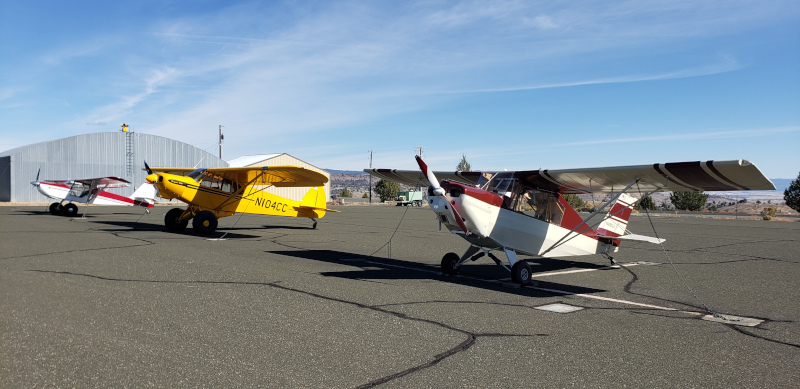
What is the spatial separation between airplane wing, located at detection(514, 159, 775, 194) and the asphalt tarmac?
6.28 ft

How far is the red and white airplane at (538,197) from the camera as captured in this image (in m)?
8.91

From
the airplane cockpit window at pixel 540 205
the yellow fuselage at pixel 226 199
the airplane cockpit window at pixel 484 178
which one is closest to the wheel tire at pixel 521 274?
the airplane cockpit window at pixel 540 205

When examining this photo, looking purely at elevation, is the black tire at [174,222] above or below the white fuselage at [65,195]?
below

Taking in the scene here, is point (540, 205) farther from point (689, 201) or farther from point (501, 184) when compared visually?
point (689, 201)

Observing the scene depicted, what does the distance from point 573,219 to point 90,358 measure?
9617 mm

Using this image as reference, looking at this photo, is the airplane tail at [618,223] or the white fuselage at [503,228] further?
the airplane tail at [618,223]

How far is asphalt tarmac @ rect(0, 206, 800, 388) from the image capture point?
4.37 meters

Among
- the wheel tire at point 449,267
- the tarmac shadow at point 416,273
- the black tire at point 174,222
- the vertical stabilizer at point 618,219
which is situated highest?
the vertical stabilizer at point 618,219

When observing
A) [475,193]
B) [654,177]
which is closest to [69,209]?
[475,193]

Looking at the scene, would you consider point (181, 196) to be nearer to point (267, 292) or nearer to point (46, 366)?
point (267, 292)

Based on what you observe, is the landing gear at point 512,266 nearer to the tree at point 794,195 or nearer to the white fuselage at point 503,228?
the white fuselage at point 503,228

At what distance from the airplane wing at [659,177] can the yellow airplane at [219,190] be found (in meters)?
9.43

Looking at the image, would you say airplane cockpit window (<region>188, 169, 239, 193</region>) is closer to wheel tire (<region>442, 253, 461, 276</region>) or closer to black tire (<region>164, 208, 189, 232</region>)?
black tire (<region>164, 208, 189, 232</region>)

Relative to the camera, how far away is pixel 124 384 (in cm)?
397
